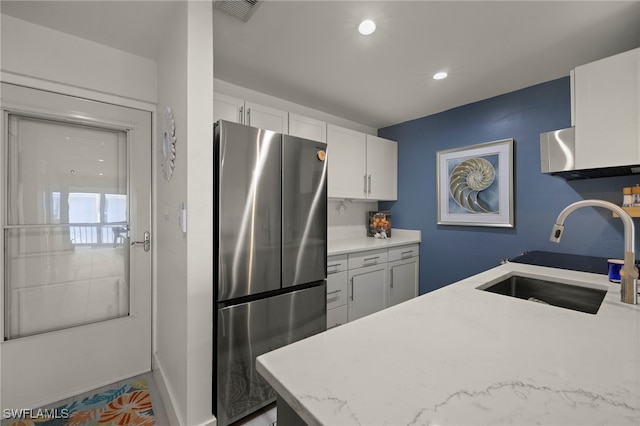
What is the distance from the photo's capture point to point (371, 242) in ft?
9.51

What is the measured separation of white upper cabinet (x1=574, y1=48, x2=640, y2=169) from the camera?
4.99 ft

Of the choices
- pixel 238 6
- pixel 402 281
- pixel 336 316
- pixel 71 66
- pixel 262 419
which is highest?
pixel 238 6

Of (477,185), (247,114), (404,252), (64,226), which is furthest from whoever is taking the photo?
(404,252)

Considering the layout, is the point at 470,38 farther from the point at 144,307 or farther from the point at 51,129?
the point at 144,307

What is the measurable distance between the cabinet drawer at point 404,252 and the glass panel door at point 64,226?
2440mm

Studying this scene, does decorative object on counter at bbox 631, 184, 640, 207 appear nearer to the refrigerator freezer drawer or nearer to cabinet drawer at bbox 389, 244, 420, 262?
cabinet drawer at bbox 389, 244, 420, 262

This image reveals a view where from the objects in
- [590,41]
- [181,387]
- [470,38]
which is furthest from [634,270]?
[181,387]

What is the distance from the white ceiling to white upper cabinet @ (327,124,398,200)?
563mm

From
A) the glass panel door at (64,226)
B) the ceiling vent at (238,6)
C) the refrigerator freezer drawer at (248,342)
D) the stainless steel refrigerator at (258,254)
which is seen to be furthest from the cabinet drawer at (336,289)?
the ceiling vent at (238,6)

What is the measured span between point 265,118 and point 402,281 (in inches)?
88.9

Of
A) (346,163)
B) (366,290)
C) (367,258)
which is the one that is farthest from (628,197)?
(346,163)

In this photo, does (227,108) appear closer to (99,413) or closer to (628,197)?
(99,413)

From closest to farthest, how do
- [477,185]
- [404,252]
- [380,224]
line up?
[477,185] < [404,252] < [380,224]

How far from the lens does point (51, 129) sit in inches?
69.2
